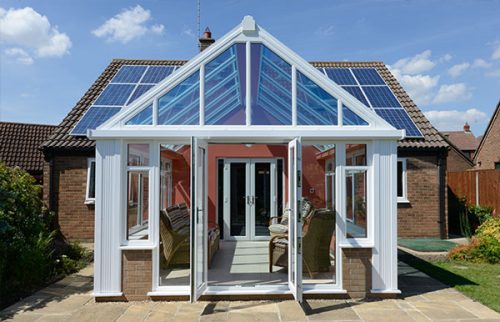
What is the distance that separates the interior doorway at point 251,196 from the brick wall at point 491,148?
17077 millimetres

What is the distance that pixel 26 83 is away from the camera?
975cm

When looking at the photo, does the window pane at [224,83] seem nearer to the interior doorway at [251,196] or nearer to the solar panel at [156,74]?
the solar panel at [156,74]

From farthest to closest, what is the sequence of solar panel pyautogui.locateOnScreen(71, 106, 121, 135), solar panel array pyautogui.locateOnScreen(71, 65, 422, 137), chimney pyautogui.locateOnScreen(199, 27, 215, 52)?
chimney pyautogui.locateOnScreen(199, 27, 215, 52), solar panel array pyautogui.locateOnScreen(71, 65, 422, 137), solar panel pyautogui.locateOnScreen(71, 106, 121, 135)

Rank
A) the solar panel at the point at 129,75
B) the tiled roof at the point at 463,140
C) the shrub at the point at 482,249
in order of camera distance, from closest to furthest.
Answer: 1. the shrub at the point at 482,249
2. the solar panel at the point at 129,75
3. the tiled roof at the point at 463,140

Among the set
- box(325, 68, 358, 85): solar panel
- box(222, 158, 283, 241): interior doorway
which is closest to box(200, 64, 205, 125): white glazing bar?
box(325, 68, 358, 85): solar panel

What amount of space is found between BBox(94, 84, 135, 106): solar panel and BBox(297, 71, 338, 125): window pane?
4.23 m

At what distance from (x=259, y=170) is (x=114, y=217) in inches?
255

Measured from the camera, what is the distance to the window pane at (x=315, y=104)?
668cm

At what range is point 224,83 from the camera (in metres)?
6.89

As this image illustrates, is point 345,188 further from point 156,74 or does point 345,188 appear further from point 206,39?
point 206,39

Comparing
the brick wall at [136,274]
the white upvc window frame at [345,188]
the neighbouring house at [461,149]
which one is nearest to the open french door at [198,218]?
the brick wall at [136,274]

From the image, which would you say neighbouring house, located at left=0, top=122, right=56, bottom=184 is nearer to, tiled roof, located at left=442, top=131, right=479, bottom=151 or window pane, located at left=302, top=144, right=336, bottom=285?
window pane, located at left=302, top=144, right=336, bottom=285

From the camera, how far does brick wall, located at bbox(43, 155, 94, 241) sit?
41.6 feet

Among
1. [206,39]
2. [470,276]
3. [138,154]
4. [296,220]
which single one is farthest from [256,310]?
[206,39]
